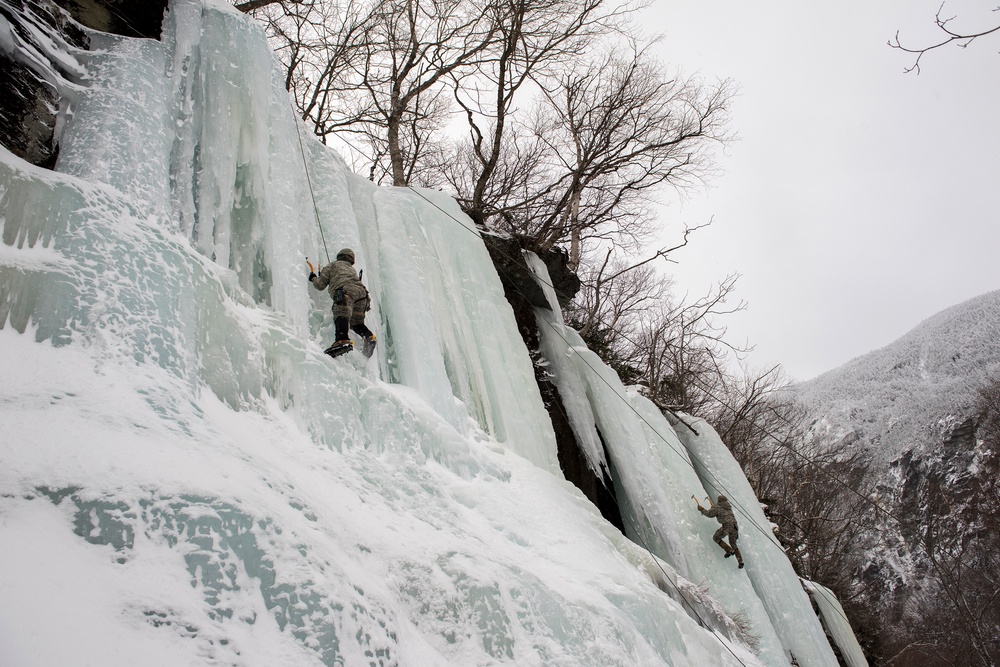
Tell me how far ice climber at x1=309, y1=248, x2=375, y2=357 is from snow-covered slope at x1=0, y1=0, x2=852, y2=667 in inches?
5.3

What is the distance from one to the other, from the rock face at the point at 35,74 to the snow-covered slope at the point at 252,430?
0.41 ft

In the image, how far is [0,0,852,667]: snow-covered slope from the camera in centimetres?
156

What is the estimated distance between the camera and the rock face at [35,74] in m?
3.21

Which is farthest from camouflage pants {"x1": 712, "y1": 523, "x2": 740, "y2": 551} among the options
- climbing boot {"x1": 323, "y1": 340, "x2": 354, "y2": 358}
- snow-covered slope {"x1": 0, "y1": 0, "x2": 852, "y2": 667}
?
climbing boot {"x1": 323, "y1": 340, "x2": 354, "y2": 358}

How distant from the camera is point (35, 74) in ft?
10.9

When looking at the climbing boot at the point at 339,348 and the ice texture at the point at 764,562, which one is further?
the ice texture at the point at 764,562

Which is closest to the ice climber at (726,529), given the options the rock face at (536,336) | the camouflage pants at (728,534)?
the camouflage pants at (728,534)

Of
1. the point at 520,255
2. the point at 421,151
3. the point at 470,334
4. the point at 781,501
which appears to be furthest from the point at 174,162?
the point at 781,501

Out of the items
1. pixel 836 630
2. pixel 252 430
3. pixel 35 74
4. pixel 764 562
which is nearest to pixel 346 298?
pixel 252 430

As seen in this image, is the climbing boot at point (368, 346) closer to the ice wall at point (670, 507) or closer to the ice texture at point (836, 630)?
the ice wall at point (670, 507)

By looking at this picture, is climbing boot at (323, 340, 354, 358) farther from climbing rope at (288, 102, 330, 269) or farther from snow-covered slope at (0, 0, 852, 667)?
climbing rope at (288, 102, 330, 269)

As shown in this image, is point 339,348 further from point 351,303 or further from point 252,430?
point 252,430

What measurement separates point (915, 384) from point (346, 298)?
4590 cm

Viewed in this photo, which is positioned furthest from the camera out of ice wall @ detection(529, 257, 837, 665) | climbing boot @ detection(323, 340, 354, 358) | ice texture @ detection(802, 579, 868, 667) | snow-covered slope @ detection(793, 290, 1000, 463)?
snow-covered slope @ detection(793, 290, 1000, 463)
